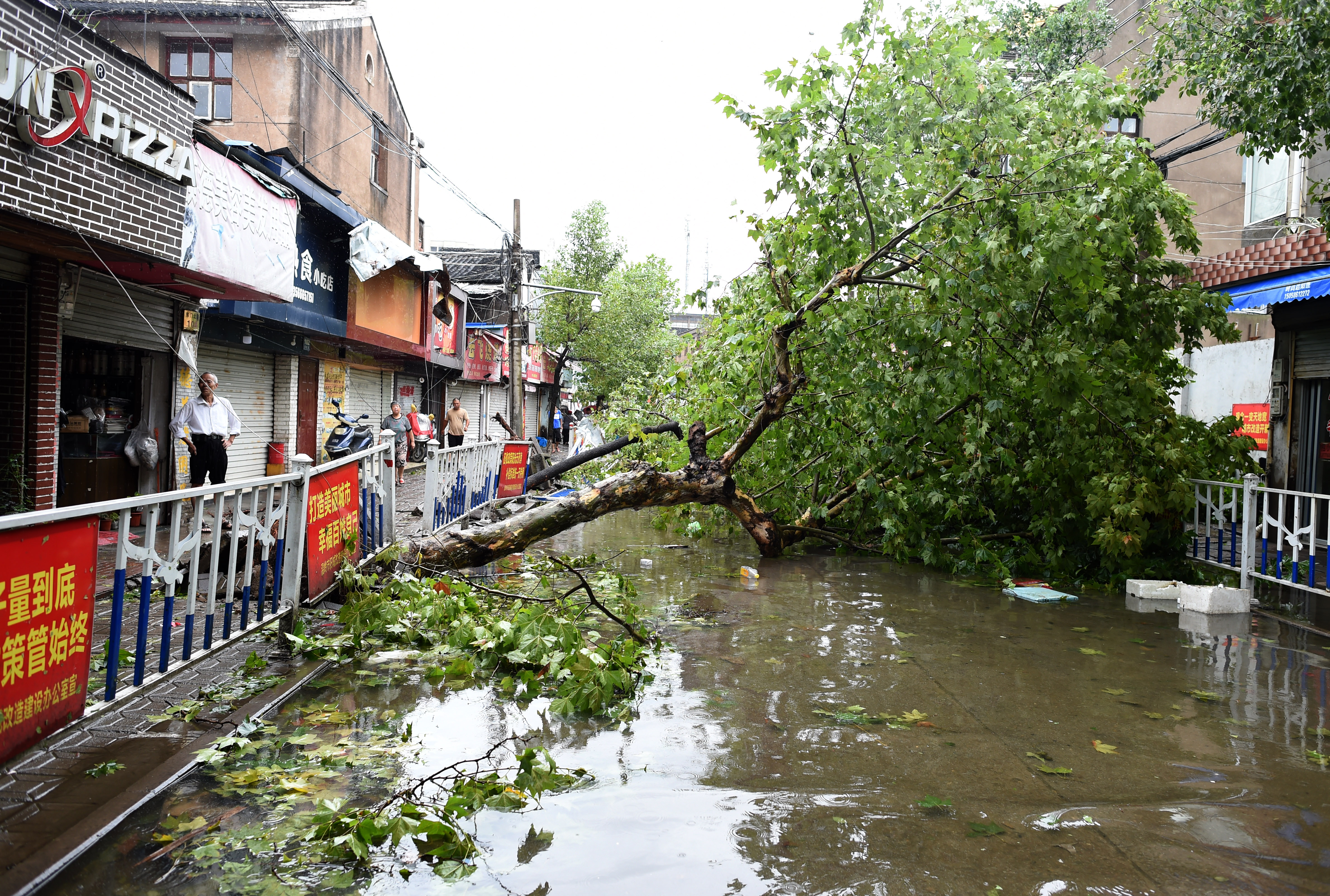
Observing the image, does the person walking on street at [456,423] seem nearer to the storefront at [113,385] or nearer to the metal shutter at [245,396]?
the metal shutter at [245,396]

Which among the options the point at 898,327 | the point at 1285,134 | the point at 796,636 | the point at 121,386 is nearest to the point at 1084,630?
the point at 796,636

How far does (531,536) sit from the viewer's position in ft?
26.5

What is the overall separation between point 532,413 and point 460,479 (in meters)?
39.4

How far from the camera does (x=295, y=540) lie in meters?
5.41

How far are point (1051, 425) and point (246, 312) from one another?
1145 cm


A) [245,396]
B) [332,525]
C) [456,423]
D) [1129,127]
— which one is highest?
[1129,127]

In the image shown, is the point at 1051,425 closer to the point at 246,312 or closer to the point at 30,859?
the point at 30,859

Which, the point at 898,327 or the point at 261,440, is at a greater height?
the point at 898,327

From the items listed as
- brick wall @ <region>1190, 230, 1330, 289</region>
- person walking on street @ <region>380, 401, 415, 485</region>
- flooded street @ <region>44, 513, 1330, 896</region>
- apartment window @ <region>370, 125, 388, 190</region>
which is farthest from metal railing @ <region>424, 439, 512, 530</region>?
apartment window @ <region>370, 125, 388, 190</region>

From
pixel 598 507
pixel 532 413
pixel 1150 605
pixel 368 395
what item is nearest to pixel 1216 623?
pixel 1150 605

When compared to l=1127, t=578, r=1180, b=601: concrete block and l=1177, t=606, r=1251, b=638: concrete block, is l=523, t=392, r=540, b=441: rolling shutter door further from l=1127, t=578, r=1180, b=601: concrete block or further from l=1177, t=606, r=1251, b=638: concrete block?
l=1177, t=606, r=1251, b=638: concrete block

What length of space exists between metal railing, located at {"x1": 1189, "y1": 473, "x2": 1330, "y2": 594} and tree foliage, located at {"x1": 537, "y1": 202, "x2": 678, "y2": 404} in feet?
88.5

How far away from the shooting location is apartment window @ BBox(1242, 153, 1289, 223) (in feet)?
51.0

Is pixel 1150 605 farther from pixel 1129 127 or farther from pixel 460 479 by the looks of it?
pixel 1129 127
